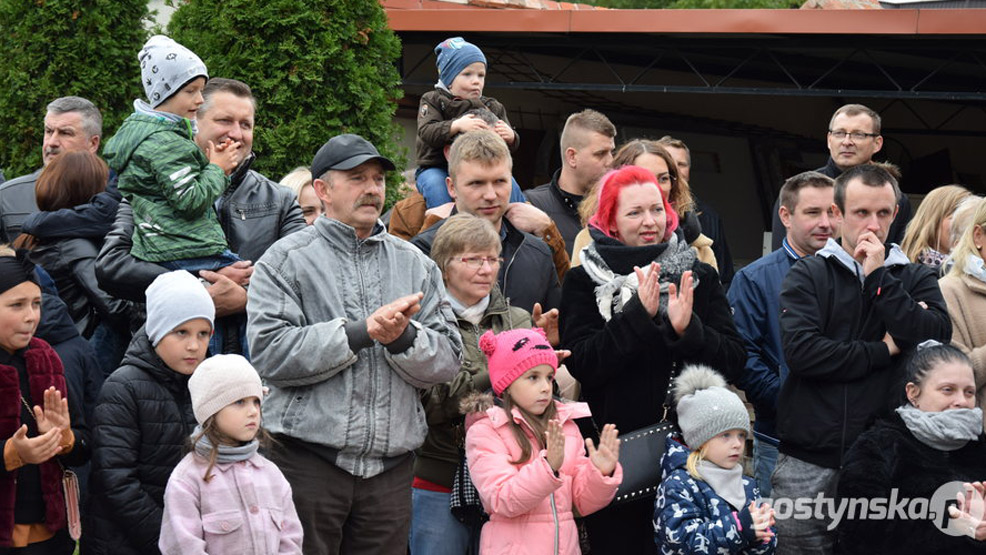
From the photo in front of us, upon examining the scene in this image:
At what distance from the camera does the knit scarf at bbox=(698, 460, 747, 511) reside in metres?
4.71

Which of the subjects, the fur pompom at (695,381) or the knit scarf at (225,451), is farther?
the fur pompom at (695,381)

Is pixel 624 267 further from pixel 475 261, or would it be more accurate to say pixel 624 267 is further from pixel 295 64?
pixel 295 64

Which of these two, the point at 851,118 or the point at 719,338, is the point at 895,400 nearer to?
the point at 719,338

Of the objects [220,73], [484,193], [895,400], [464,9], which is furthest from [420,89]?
[895,400]

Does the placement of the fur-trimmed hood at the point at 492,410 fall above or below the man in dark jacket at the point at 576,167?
below

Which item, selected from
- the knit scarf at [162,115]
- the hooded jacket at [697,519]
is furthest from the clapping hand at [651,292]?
the knit scarf at [162,115]

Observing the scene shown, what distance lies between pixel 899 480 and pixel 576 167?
251 cm

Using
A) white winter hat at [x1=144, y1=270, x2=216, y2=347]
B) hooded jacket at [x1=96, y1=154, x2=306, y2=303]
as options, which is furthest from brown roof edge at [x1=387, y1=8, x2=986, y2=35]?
white winter hat at [x1=144, y1=270, x2=216, y2=347]

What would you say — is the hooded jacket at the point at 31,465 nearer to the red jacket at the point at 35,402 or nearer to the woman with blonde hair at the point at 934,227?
the red jacket at the point at 35,402

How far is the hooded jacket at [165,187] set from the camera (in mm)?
4938

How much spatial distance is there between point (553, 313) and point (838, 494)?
1.44 m

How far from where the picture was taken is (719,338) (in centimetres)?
505

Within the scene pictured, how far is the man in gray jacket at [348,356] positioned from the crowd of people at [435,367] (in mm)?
10

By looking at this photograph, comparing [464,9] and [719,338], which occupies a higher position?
[464,9]
